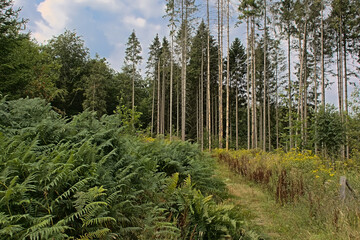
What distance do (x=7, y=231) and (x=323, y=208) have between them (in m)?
4.86

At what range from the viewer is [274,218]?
4895 millimetres

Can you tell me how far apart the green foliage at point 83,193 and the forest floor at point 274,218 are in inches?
44.4

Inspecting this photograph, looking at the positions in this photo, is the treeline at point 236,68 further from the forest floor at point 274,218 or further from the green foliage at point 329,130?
the forest floor at point 274,218

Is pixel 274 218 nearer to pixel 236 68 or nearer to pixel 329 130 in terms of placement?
pixel 329 130

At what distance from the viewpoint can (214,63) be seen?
104 ft

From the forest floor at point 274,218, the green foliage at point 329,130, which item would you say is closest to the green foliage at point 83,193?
the forest floor at point 274,218

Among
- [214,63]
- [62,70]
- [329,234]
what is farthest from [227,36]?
[62,70]

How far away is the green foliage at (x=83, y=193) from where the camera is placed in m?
2.50

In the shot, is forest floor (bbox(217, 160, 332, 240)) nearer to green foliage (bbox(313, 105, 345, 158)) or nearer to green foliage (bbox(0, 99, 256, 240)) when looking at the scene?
green foliage (bbox(0, 99, 256, 240))

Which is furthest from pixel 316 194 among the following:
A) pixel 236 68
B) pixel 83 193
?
pixel 236 68

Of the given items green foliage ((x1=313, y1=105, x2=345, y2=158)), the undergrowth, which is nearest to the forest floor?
the undergrowth

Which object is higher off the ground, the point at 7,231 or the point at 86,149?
the point at 86,149

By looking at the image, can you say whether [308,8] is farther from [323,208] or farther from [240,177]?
[323,208]

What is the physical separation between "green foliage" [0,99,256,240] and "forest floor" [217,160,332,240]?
113 centimetres
